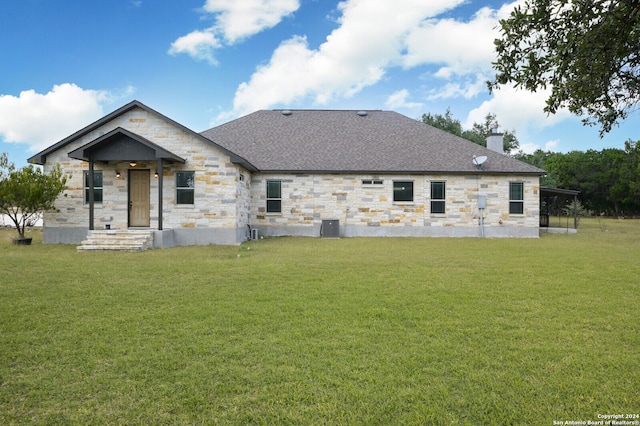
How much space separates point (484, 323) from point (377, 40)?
17.6 metres

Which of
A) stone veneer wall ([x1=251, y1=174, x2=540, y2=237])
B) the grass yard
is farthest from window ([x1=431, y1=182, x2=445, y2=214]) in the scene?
the grass yard

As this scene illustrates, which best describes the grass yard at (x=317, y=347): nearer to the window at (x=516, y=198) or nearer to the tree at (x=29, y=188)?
the tree at (x=29, y=188)

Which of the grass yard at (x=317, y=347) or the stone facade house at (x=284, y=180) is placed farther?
the stone facade house at (x=284, y=180)

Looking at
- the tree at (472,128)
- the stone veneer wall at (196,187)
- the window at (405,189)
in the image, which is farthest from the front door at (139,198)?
the tree at (472,128)

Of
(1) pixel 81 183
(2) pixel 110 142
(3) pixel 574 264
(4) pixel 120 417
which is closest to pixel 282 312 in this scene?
(4) pixel 120 417

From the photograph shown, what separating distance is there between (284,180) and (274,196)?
3.24 ft

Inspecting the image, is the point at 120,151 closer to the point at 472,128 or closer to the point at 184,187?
the point at 184,187

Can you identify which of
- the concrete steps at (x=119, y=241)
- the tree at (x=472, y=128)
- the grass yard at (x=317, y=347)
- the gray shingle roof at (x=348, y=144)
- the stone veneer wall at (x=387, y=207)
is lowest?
the grass yard at (x=317, y=347)

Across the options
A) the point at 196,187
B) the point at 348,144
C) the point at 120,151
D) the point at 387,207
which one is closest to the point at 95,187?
the point at 120,151

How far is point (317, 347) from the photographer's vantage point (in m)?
4.12

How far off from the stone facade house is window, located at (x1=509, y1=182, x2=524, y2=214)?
6 cm

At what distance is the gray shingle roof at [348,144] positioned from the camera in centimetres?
1892

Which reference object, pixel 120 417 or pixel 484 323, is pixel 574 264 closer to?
pixel 484 323

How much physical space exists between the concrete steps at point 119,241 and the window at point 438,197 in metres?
13.6
